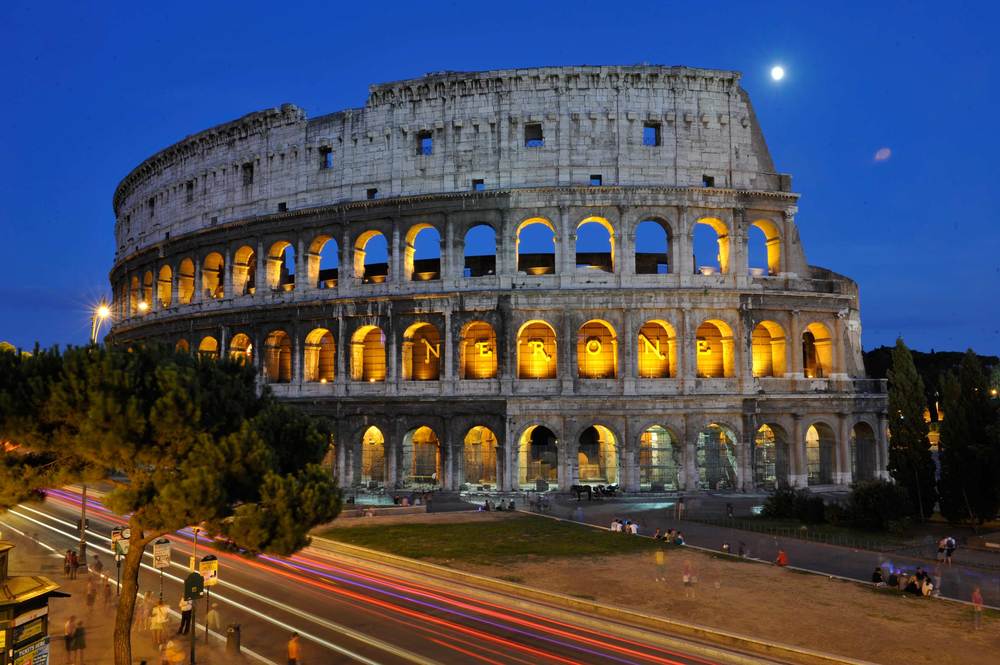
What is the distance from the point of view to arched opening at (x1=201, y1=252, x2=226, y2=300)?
39031 millimetres

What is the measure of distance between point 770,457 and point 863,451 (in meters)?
5.43

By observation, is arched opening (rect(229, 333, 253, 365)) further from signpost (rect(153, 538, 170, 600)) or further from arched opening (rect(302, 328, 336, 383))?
signpost (rect(153, 538, 170, 600))

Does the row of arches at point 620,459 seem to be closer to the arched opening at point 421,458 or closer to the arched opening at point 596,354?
the arched opening at point 421,458

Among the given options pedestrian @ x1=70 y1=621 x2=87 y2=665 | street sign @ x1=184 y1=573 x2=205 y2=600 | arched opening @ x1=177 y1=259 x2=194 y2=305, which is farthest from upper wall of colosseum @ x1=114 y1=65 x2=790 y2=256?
pedestrian @ x1=70 y1=621 x2=87 y2=665

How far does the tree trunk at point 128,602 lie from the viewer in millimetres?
11282

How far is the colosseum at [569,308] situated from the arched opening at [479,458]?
10 cm

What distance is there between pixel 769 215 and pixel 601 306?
9434 millimetres

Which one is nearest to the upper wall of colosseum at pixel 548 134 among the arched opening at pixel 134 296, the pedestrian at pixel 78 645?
the arched opening at pixel 134 296

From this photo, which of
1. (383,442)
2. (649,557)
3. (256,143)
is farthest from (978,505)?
(256,143)

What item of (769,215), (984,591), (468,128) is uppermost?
(468,128)

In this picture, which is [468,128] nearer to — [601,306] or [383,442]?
[601,306]

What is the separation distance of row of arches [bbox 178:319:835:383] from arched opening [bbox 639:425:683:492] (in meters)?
3.11

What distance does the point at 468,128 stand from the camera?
33094mm

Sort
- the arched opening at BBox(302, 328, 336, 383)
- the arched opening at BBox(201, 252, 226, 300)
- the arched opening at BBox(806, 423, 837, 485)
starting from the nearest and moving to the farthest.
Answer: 1. the arched opening at BBox(806, 423, 837, 485)
2. the arched opening at BBox(302, 328, 336, 383)
3. the arched opening at BBox(201, 252, 226, 300)
